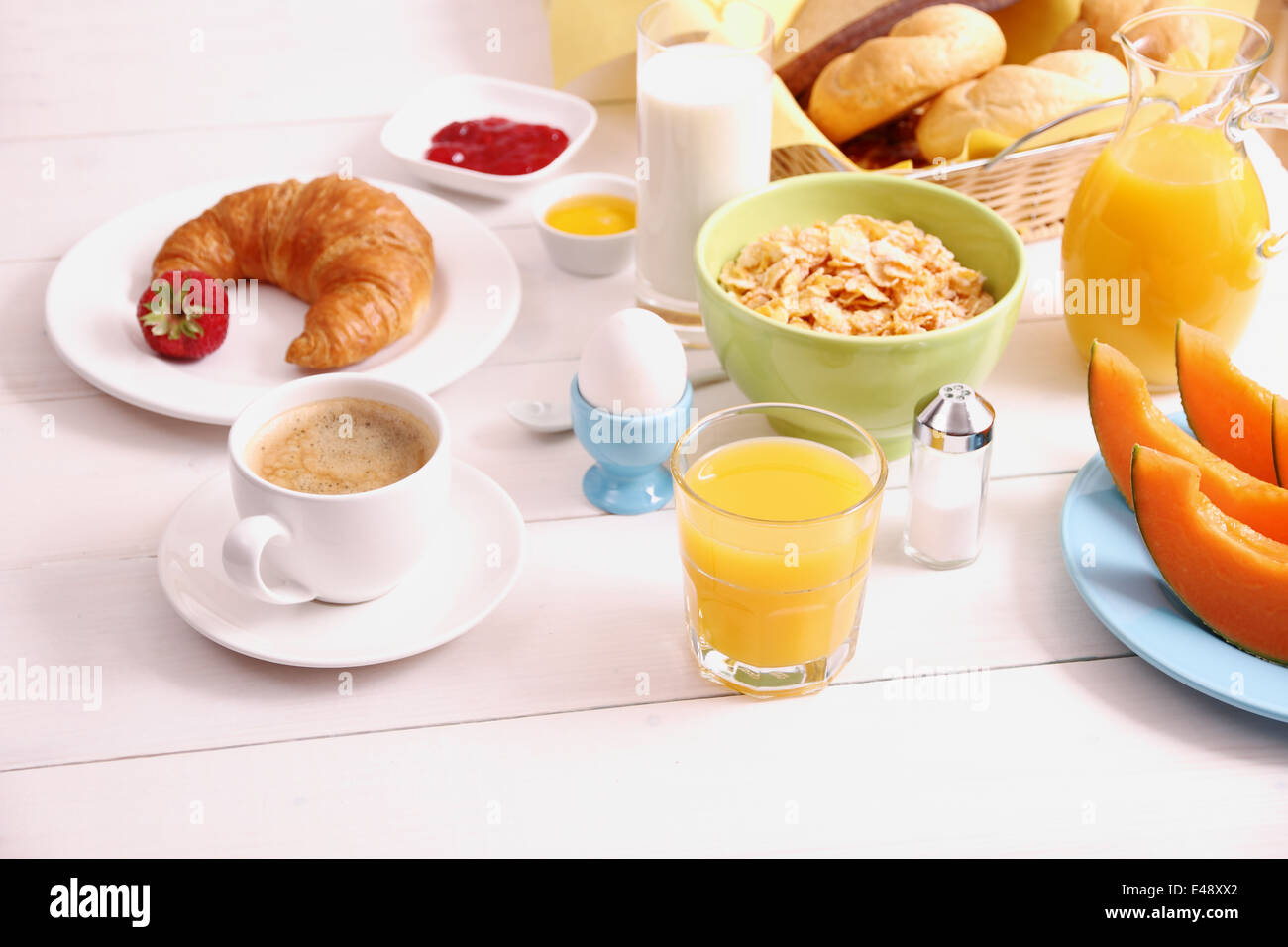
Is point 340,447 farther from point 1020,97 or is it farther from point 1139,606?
point 1020,97

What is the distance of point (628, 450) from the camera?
1.10 metres

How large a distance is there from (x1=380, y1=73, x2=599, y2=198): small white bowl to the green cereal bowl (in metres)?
0.41

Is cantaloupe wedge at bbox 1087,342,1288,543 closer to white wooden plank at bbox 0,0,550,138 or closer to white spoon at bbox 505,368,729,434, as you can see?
white spoon at bbox 505,368,729,434

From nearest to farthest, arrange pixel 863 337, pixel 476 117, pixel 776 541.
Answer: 1. pixel 776 541
2. pixel 863 337
3. pixel 476 117

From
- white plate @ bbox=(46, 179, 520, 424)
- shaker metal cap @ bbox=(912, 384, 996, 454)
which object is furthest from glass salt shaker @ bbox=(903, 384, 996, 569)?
white plate @ bbox=(46, 179, 520, 424)

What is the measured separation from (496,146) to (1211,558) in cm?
106

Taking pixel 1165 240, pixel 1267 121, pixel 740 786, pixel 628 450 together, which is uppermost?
pixel 1267 121

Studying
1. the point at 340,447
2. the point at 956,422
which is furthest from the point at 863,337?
the point at 340,447

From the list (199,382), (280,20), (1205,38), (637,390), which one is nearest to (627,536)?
(637,390)

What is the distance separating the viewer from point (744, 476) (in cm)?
97

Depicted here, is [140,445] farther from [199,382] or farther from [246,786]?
[246,786]

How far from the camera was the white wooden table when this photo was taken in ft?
2.85

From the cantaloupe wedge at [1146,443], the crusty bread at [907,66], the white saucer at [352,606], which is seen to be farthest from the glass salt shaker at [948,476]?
the crusty bread at [907,66]

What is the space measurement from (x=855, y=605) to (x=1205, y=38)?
0.77 meters
